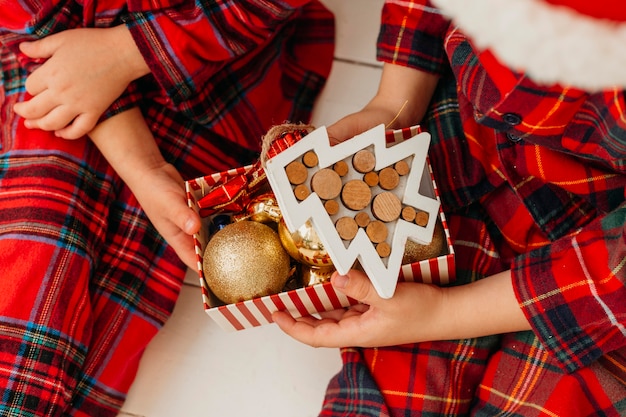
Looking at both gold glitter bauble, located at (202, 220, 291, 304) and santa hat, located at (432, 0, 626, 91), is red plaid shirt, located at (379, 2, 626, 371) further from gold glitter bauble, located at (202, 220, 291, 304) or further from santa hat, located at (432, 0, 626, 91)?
gold glitter bauble, located at (202, 220, 291, 304)

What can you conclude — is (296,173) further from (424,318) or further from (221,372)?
(221,372)

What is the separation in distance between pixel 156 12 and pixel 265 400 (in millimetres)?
523

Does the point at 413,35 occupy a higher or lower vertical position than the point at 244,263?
higher

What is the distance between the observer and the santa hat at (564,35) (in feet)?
1.11

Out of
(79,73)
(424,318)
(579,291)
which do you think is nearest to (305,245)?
(424,318)

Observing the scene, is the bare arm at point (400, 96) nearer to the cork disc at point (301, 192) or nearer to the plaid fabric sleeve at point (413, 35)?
the plaid fabric sleeve at point (413, 35)

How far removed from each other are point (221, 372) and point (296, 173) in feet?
1.32

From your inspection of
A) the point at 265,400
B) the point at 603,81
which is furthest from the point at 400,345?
the point at 603,81

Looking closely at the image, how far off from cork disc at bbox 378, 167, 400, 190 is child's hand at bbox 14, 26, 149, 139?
0.37 m

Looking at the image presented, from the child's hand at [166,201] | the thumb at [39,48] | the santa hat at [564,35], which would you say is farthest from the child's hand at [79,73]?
the santa hat at [564,35]

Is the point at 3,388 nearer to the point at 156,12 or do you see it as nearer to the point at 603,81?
the point at 156,12

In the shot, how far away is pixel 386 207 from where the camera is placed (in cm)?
58

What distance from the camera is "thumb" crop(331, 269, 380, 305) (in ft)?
1.94

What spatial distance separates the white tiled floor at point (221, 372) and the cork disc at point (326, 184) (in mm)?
351
